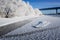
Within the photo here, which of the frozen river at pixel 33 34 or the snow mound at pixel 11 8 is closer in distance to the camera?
the frozen river at pixel 33 34

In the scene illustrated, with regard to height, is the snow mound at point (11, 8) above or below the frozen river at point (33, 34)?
below

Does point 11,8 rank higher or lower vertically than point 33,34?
lower

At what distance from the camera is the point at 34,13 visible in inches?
1241

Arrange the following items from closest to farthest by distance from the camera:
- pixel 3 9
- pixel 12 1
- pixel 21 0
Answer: pixel 3 9 < pixel 12 1 < pixel 21 0

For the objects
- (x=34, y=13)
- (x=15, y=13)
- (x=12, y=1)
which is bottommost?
(x=34, y=13)

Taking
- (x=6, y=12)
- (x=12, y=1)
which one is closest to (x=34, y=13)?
(x=12, y=1)

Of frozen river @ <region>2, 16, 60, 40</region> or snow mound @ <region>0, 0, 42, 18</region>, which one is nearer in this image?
frozen river @ <region>2, 16, 60, 40</region>

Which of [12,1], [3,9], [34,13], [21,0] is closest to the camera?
[3,9]

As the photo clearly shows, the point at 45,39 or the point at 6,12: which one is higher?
the point at 45,39

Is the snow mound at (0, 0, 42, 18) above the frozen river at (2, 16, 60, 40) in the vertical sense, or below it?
below

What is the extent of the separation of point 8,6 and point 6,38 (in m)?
15.3

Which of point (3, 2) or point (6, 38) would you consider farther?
point (3, 2)

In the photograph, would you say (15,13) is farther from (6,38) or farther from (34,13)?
(6,38)

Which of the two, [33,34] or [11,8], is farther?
[11,8]
